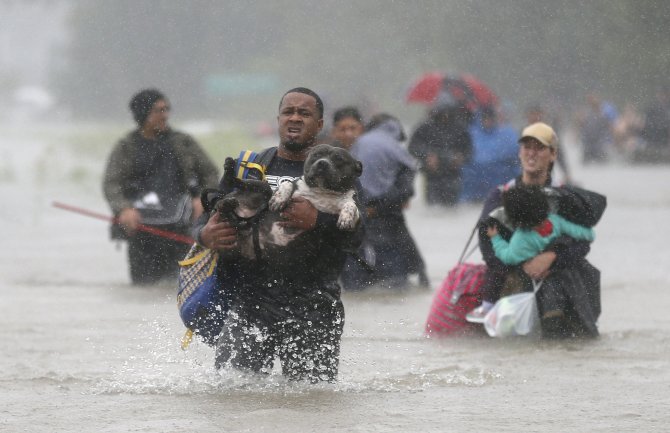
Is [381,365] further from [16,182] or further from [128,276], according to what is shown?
[16,182]

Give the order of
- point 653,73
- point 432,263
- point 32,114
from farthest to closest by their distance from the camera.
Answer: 1. point 32,114
2. point 653,73
3. point 432,263

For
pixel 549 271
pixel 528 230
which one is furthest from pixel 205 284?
pixel 549 271

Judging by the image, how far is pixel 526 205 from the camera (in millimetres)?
9094

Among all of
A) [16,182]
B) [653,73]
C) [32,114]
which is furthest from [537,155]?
[32,114]

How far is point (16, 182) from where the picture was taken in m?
31.8

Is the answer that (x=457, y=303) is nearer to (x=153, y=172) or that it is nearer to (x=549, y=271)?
(x=549, y=271)

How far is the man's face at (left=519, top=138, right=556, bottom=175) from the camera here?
30.5 ft

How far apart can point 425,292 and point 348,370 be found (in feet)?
12.7

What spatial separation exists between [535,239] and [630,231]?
844cm

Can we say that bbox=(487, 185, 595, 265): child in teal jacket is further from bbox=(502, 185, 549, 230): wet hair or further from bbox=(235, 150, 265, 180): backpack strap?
bbox=(235, 150, 265, 180): backpack strap

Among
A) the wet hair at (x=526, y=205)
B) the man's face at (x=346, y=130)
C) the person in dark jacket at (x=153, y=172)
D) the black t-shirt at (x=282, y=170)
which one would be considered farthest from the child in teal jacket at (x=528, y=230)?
the person in dark jacket at (x=153, y=172)

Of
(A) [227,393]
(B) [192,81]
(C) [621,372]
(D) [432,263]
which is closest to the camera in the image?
(A) [227,393]

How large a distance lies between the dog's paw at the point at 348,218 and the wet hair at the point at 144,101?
220 inches

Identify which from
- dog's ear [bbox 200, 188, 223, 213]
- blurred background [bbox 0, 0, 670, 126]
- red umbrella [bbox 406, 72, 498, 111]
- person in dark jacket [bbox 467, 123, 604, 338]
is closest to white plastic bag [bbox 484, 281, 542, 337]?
person in dark jacket [bbox 467, 123, 604, 338]
